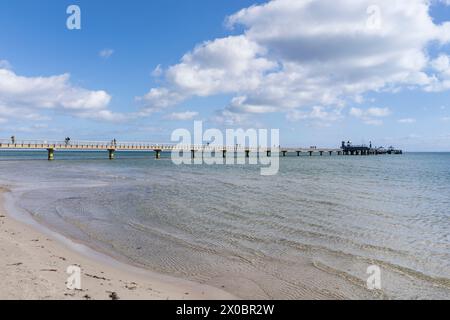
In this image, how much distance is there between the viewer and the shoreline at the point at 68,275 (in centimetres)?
591

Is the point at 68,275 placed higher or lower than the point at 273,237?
higher

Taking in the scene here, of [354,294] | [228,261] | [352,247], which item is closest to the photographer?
[354,294]

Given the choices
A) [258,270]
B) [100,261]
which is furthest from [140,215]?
→ [258,270]

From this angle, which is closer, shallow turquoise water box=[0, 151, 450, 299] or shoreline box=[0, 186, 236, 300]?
shoreline box=[0, 186, 236, 300]

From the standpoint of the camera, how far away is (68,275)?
7043 millimetres

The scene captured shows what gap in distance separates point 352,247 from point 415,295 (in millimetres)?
3405

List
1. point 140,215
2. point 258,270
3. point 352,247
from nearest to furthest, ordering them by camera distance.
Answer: point 258,270 < point 352,247 < point 140,215

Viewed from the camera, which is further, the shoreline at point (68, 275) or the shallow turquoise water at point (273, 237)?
the shallow turquoise water at point (273, 237)

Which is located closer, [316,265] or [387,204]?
[316,265]

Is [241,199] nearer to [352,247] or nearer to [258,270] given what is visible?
[352,247]

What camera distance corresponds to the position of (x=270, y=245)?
1058cm

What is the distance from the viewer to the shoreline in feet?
19.4

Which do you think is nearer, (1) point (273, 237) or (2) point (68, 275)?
(2) point (68, 275)
